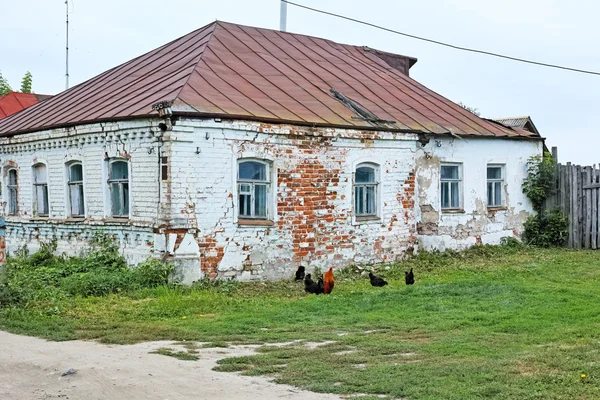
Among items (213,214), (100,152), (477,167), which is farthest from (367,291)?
(477,167)

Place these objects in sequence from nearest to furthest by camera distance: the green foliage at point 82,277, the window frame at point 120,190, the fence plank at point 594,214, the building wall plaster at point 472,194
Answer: the green foliage at point 82,277
the window frame at point 120,190
the building wall plaster at point 472,194
the fence plank at point 594,214

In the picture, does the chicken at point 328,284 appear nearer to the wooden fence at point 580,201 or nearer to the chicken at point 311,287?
the chicken at point 311,287

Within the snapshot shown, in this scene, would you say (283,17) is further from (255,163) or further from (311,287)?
(311,287)

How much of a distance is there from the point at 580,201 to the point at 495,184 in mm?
2197

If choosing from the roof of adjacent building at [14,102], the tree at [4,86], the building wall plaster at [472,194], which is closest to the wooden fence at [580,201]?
the building wall plaster at [472,194]

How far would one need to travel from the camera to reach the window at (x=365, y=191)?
16922 mm

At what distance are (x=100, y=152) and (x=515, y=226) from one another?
11230 millimetres

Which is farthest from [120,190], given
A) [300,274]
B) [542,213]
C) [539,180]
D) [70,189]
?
[542,213]

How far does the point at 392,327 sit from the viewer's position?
32.4 feet

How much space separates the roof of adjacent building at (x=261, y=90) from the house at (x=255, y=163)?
0.06 m

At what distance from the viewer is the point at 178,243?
13.9 meters

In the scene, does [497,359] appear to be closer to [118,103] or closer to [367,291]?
[367,291]

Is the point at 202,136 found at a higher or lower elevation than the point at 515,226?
higher

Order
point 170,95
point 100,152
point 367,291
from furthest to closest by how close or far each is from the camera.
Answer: point 100,152 → point 170,95 → point 367,291
